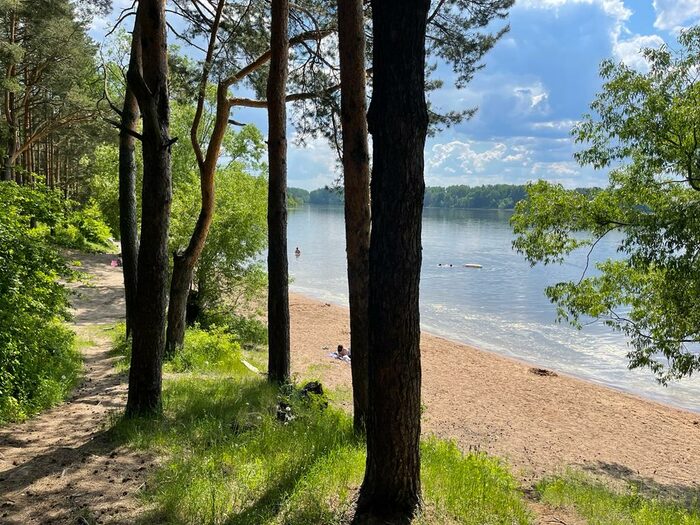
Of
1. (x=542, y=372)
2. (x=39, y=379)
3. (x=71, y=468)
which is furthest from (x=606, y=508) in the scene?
(x=542, y=372)

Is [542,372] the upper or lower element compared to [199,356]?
lower

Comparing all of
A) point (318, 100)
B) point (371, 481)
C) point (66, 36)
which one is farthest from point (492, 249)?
point (371, 481)

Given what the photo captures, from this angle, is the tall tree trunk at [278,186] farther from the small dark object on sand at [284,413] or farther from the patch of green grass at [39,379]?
the patch of green grass at [39,379]

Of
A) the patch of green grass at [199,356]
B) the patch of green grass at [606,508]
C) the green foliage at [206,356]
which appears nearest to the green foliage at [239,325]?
the green foliage at [206,356]

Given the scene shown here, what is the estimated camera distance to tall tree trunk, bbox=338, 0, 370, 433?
17.6 ft

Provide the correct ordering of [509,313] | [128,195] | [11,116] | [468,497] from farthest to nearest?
[509,313] → [11,116] → [128,195] → [468,497]

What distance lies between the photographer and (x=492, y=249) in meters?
56.3

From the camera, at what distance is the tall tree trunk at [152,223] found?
521 centimetres

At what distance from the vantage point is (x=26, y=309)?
19.1 feet

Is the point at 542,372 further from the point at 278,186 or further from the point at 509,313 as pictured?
the point at 278,186

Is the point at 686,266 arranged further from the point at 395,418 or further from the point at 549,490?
the point at 395,418

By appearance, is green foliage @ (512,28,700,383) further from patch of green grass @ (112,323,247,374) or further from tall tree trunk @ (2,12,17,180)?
tall tree trunk @ (2,12,17,180)

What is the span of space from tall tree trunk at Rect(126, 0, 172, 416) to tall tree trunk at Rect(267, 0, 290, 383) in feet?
7.36

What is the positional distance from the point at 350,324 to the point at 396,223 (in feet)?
8.98
